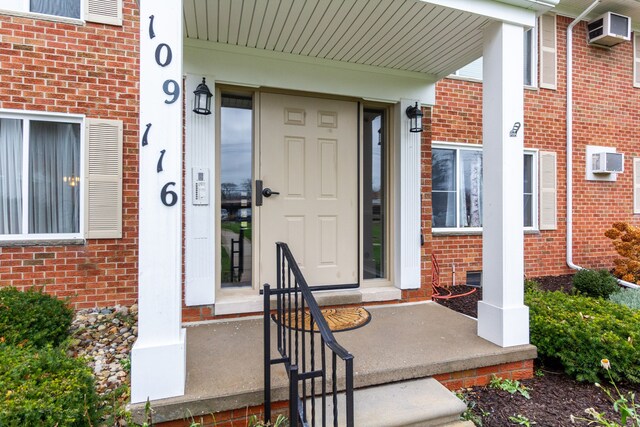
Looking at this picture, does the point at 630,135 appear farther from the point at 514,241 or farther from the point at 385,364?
Result: the point at 385,364

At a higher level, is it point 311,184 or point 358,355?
point 311,184

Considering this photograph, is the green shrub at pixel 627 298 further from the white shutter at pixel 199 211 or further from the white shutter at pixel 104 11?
the white shutter at pixel 104 11

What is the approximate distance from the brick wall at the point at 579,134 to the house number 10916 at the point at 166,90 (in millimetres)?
4524

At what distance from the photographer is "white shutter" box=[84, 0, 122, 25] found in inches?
151

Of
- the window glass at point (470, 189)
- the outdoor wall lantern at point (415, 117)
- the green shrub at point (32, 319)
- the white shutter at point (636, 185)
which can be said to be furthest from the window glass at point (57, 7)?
the white shutter at point (636, 185)

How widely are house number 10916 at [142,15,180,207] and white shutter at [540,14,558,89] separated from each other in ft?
20.9

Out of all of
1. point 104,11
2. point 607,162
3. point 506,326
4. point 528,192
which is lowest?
point 506,326

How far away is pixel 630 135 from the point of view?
6594 mm

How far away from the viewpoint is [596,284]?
15.8 feet

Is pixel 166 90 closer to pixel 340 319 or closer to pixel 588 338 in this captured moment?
pixel 340 319

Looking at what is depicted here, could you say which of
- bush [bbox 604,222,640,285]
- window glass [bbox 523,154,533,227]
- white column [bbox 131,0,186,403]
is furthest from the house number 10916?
bush [bbox 604,222,640,285]

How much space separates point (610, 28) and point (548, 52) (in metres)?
1.13

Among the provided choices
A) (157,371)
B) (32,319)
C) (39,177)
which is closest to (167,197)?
(157,371)

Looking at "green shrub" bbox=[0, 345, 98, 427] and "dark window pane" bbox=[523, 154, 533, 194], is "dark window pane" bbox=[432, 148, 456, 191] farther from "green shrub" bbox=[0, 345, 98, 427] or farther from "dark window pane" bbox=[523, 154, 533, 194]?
"green shrub" bbox=[0, 345, 98, 427]
